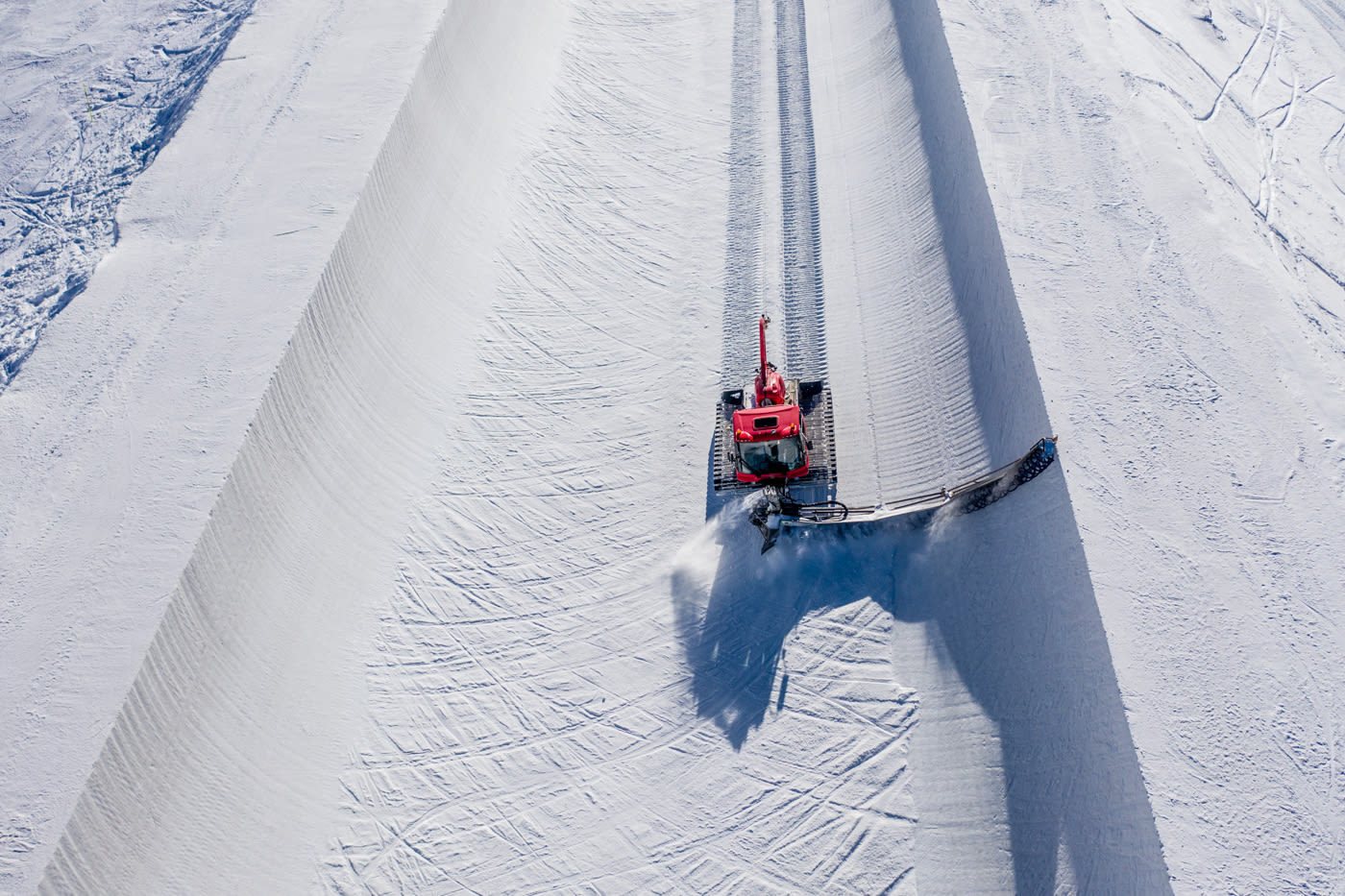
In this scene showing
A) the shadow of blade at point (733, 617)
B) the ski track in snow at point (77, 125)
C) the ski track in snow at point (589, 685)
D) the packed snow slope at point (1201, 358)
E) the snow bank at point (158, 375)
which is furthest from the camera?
the ski track in snow at point (77, 125)

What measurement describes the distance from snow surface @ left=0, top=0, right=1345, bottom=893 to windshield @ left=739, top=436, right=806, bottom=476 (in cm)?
80

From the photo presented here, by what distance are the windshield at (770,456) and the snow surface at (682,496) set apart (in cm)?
80

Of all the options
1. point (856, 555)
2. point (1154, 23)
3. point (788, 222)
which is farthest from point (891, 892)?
point (1154, 23)

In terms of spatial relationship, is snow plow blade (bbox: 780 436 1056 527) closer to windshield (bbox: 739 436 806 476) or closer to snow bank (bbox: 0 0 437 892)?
windshield (bbox: 739 436 806 476)

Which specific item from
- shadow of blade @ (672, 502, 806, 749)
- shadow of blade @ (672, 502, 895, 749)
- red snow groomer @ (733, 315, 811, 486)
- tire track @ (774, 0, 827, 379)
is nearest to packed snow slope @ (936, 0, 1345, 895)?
shadow of blade @ (672, 502, 895, 749)

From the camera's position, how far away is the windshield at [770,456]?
832cm

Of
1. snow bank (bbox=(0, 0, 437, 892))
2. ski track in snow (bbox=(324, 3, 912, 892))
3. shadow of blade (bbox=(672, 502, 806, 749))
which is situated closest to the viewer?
snow bank (bbox=(0, 0, 437, 892))

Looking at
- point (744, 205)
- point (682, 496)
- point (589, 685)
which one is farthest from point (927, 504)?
point (744, 205)

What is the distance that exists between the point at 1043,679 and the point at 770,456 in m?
3.04

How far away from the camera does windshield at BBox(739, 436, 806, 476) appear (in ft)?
27.3

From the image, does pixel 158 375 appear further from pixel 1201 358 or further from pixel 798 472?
pixel 1201 358

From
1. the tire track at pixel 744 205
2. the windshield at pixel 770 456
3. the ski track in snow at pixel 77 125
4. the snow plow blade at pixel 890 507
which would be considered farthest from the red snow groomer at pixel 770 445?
the ski track in snow at pixel 77 125

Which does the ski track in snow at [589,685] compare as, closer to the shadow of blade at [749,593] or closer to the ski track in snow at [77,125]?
the shadow of blade at [749,593]

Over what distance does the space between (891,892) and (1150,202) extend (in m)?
8.20
